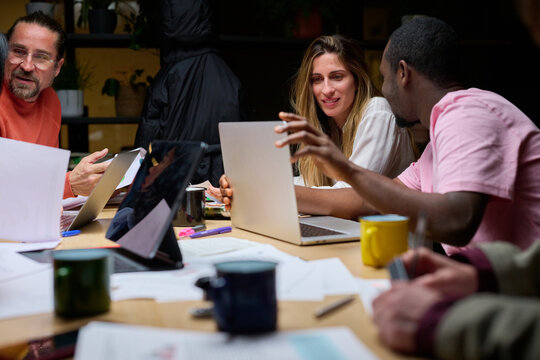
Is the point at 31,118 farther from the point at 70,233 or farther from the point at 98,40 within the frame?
the point at 70,233

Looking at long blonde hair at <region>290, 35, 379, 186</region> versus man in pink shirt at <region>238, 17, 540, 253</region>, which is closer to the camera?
man in pink shirt at <region>238, 17, 540, 253</region>

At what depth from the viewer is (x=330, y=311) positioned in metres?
0.81

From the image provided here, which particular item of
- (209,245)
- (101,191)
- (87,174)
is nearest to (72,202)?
(87,174)

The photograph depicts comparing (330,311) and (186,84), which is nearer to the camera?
(330,311)

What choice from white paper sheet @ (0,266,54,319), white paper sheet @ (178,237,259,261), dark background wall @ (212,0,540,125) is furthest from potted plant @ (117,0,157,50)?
white paper sheet @ (0,266,54,319)

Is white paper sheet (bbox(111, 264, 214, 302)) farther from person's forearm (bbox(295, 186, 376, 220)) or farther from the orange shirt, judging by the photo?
the orange shirt

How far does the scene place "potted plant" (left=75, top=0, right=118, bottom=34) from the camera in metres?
3.26

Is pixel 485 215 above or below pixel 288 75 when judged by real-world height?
below

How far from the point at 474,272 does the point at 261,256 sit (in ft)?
1.57

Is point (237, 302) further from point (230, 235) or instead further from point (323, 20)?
point (323, 20)

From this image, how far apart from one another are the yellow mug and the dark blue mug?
375 millimetres

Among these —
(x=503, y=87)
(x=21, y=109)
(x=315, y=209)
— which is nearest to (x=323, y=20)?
(x=503, y=87)

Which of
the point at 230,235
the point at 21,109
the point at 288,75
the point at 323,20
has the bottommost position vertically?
the point at 230,235

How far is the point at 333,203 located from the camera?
1.74 meters
